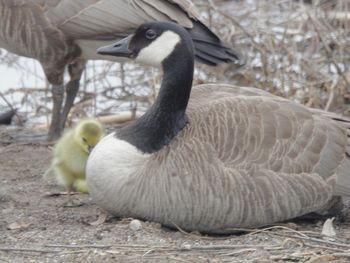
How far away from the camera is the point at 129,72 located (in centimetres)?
985

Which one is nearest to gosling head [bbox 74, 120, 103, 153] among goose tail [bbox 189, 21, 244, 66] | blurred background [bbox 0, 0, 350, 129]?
goose tail [bbox 189, 21, 244, 66]

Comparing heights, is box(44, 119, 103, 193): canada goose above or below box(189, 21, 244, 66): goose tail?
below

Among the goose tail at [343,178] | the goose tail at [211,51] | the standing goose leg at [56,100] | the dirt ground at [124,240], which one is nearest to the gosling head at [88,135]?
the dirt ground at [124,240]

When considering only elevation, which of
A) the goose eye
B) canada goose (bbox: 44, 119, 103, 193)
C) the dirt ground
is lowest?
the dirt ground

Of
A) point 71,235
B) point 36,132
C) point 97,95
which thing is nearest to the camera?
point 71,235

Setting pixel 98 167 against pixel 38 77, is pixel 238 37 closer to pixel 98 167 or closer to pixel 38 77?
pixel 38 77

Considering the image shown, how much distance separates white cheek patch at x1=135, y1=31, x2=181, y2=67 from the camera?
507cm

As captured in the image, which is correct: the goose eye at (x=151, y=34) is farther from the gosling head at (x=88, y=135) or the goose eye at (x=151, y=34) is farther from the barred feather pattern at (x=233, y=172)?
the gosling head at (x=88, y=135)

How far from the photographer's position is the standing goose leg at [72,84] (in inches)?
312

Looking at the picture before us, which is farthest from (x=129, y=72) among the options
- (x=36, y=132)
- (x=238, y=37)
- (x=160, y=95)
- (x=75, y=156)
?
(x=160, y=95)

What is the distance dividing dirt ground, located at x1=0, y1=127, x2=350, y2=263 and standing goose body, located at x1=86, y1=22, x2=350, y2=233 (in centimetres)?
13

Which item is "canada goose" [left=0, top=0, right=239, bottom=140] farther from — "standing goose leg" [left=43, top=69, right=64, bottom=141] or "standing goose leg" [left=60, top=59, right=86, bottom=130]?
"standing goose leg" [left=60, top=59, right=86, bottom=130]

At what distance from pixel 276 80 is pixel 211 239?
12.7 ft

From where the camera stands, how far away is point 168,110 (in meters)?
5.12
